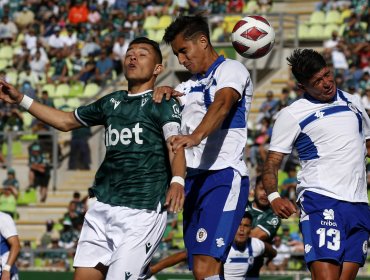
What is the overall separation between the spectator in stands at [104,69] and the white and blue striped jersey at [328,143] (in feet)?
62.8

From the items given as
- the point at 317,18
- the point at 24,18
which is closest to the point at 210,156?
the point at 317,18

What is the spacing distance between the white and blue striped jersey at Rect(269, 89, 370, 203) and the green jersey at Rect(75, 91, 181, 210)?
1.13 m

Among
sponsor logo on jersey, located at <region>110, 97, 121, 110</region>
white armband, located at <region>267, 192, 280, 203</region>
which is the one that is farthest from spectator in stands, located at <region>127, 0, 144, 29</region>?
white armband, located at <region>267, 192, 280, 203</region>

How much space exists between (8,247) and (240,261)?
2695 millimetres

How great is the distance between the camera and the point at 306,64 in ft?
28.8

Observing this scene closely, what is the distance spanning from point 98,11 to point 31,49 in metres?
2.18

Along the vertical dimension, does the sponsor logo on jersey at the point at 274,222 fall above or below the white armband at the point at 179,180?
below

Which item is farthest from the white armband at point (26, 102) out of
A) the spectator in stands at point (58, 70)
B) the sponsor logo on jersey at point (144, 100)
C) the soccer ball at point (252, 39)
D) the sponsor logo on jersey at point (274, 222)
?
the spectator in stands at point (58, 70)

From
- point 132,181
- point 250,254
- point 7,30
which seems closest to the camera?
point 132,181

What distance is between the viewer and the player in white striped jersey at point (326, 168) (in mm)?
8539

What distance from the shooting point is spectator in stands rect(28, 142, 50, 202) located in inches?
991

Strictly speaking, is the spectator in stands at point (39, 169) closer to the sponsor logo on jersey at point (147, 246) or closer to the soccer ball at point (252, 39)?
the soccer ball at point (252, 39)

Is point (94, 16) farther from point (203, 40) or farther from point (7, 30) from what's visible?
point (203, 40)

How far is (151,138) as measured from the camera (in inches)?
320
